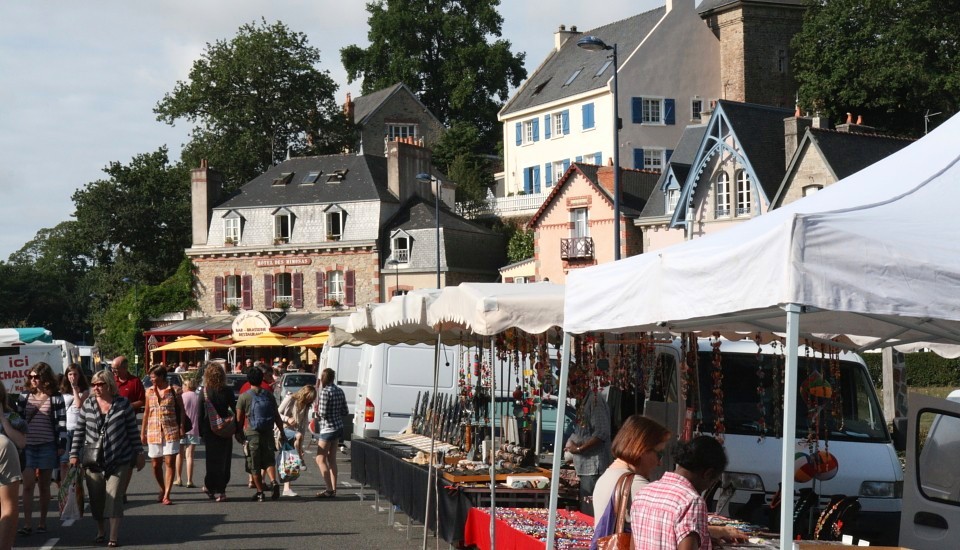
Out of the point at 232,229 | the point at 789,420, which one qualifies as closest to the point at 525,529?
the point at 789,420

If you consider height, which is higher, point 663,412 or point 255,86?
point 255,86

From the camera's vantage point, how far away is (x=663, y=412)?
13.2m

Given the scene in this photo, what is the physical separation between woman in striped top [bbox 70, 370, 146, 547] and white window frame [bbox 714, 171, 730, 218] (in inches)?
1476

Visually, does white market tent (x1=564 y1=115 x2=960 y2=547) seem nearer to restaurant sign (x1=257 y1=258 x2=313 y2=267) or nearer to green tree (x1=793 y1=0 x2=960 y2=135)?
green tree (x1=793 y1=0 x2=960 y2=135)

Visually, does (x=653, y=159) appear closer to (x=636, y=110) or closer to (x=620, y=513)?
(x=636, y=110)

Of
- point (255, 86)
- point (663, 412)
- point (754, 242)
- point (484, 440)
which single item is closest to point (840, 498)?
point (754, 242)

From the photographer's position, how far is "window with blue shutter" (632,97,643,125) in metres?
64.1

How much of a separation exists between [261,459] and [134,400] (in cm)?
184

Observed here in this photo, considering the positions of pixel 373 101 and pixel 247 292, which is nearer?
pixel 247 292

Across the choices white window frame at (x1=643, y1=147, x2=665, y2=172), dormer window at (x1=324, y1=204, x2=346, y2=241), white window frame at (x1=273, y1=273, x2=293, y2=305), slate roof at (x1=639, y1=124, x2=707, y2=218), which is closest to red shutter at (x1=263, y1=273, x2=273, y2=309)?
white window frame at (x1=273, y1=273, x2=293, y2=305)

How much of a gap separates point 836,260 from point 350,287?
204 feet

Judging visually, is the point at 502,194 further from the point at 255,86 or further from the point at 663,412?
the point at 663,412

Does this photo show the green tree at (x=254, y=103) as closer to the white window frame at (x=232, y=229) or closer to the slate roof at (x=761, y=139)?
the white window frame at (x=232, y=229)

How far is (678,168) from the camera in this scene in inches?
2020
